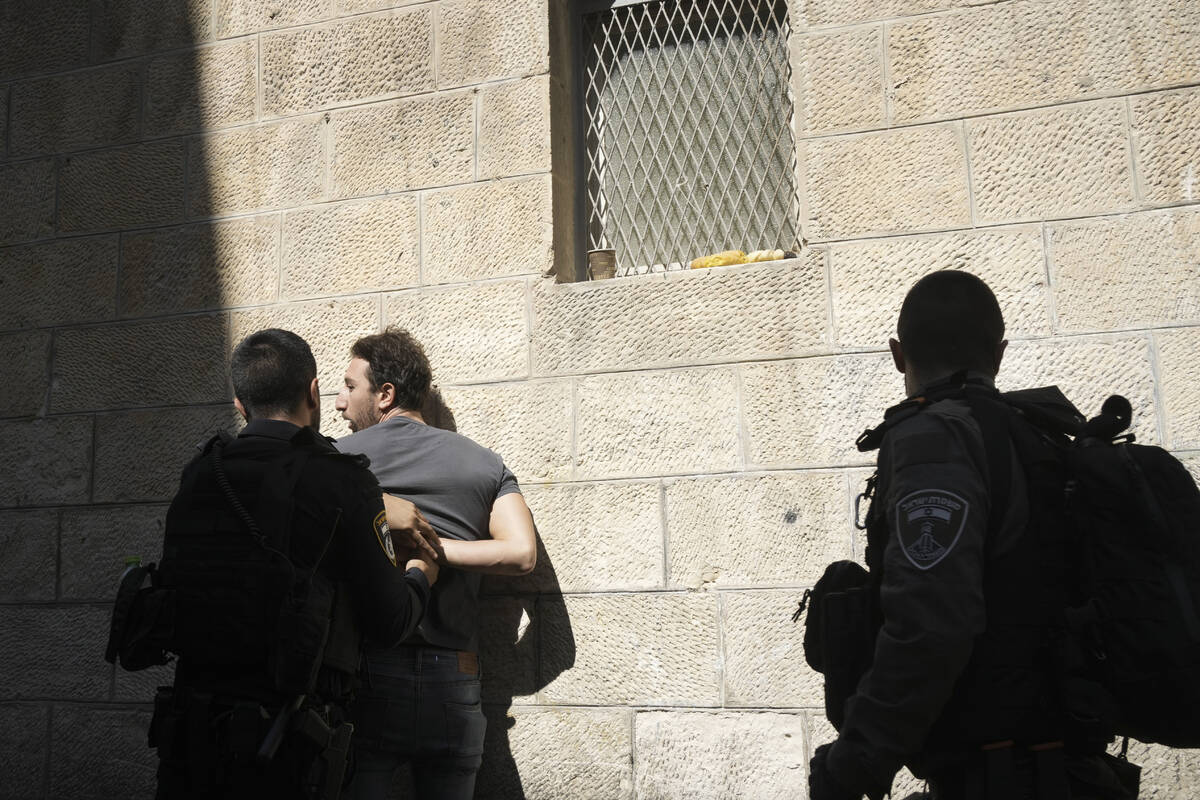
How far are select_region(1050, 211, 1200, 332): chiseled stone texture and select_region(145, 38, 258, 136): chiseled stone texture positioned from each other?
3137 millimetres

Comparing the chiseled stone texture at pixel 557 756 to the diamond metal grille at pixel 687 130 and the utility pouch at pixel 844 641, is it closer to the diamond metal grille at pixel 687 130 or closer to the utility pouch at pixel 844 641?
the utility pouch at pixel 844 641

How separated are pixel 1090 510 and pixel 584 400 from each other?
2.01m

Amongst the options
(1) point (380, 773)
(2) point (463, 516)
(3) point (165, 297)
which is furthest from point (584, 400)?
(3) point (165, 297)

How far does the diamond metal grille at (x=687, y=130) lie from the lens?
4.12 m

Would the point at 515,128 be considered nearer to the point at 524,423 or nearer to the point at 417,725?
the point at 524,423

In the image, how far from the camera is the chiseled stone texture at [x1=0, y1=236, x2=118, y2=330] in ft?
15.0

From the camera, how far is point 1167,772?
3217 millimetres

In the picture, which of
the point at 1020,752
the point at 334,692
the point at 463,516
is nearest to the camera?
the point at 1020,752

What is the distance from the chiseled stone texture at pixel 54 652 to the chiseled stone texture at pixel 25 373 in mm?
818

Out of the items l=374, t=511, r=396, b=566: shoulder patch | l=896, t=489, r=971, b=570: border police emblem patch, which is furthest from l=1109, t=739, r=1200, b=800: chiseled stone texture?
l=374, t=511, r=396, b=566: shoulder patch

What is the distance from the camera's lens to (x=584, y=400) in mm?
3916

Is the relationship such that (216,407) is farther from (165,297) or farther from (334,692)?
(334,692)

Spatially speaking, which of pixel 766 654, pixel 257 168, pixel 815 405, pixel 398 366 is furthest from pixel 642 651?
pixel 257 168

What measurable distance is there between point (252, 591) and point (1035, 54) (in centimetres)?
294
